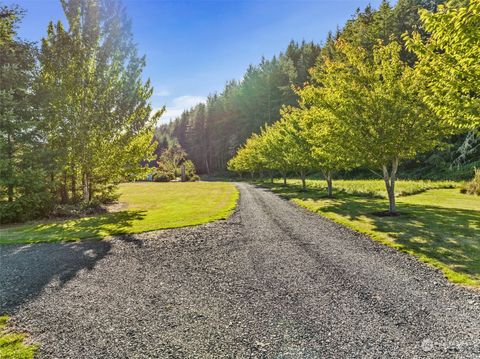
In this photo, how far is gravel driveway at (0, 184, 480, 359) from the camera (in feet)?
16.1

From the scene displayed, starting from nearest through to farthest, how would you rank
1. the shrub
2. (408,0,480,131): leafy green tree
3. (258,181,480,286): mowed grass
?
(408,0,480,131): leafy green tree < (258,181,480,286): mowed grass < the shrub

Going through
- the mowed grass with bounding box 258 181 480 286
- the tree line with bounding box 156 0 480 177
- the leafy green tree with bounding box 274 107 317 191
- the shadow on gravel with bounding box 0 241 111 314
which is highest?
the tree line with bounding box 156 0 480 177

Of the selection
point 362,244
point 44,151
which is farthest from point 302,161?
point 44,151

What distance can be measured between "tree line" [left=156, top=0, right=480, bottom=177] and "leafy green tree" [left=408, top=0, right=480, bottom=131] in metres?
33.2

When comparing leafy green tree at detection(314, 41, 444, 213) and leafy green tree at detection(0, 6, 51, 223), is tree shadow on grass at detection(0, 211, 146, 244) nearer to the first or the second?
leafy green tree at detection(0, 6, 51, 223)

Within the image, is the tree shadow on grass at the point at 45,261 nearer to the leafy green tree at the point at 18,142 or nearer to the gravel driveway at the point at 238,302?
the gravel driveway at the point at 238,302

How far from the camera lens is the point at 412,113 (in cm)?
1497

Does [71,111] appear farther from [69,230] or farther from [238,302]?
[238,302]

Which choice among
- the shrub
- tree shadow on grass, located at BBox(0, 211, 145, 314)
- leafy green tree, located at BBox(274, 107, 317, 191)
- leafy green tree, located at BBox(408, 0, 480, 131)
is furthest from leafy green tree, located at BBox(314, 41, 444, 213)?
tree shadow on grass, located at BBox(0, 211, 145, 314)

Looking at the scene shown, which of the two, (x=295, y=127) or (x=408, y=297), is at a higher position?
(x=295, y=127)

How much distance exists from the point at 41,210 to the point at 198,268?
1480cm

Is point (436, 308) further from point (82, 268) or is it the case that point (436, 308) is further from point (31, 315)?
point (82, 268)

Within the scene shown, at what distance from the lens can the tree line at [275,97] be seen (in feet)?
165

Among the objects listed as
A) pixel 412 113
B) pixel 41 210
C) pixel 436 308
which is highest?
pixel 412 113
